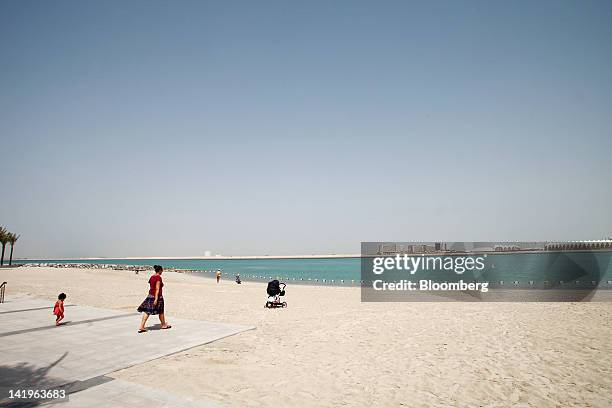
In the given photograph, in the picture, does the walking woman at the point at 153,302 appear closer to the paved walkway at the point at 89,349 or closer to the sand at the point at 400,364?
the paved walkway at the point at 89,349

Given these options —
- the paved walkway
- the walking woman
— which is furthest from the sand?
the walking woman

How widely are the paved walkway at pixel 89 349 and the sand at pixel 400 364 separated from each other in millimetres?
498

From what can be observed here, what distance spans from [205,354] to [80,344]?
3876 millimetres

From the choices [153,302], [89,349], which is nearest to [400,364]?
[153,302]


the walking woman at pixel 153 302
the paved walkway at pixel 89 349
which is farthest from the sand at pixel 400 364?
the walking woman at pixel 153 302

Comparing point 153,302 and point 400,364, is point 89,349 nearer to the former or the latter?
point 153,302

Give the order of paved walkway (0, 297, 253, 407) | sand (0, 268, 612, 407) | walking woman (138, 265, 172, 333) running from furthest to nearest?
walking woman (138, 265, 172, 333) → sand (0, 268, 612, 407) → paved walkway (0, 297, 253, 407)

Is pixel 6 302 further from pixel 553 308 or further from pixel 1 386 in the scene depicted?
pixel 553 308

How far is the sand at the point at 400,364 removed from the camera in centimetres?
641

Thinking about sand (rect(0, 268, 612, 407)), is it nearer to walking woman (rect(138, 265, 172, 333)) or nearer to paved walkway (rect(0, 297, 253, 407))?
paved walkway (rect(0, 297, 253, 407))

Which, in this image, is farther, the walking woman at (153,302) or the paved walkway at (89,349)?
the walking woman at (153,302)

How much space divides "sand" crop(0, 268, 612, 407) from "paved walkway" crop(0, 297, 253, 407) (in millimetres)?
498

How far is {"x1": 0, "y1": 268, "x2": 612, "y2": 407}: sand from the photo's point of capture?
6.41 metres

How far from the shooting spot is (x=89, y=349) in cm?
894
